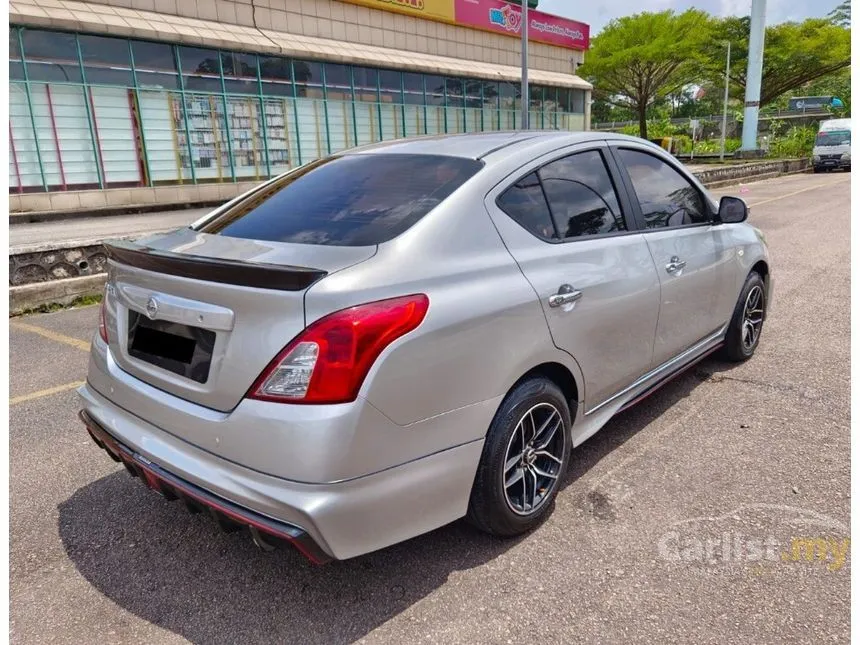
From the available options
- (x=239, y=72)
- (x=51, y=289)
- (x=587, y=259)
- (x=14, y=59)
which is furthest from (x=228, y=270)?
(x=239, y=72)

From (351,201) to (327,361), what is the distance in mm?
993

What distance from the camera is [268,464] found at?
2023 mm

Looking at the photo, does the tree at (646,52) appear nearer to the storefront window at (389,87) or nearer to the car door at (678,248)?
the storefront window at (389,87)

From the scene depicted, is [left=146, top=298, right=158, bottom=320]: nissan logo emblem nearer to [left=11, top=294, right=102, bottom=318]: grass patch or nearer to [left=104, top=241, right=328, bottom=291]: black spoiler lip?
[left=104, top=241, right=328, bottom=291]: black spoiler lip

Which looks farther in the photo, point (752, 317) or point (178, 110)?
point (178, 110)

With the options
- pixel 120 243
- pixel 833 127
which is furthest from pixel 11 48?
pixel 833 127

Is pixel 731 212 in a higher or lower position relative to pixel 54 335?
higher

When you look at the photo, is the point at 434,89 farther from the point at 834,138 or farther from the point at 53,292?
the point at 834,138

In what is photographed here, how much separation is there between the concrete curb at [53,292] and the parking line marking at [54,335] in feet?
1.29

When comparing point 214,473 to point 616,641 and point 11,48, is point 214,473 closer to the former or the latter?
point 616,641

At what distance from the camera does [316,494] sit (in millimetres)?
1981

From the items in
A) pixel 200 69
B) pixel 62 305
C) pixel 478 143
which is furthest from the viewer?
pixel 200 69

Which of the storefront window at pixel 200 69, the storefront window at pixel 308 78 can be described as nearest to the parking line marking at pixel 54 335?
the storefront window at pixel 200 69

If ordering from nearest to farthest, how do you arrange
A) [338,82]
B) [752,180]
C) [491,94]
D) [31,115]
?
1. [31,115]
2. [338,82]
3. [752,180]
4. [491,94]
